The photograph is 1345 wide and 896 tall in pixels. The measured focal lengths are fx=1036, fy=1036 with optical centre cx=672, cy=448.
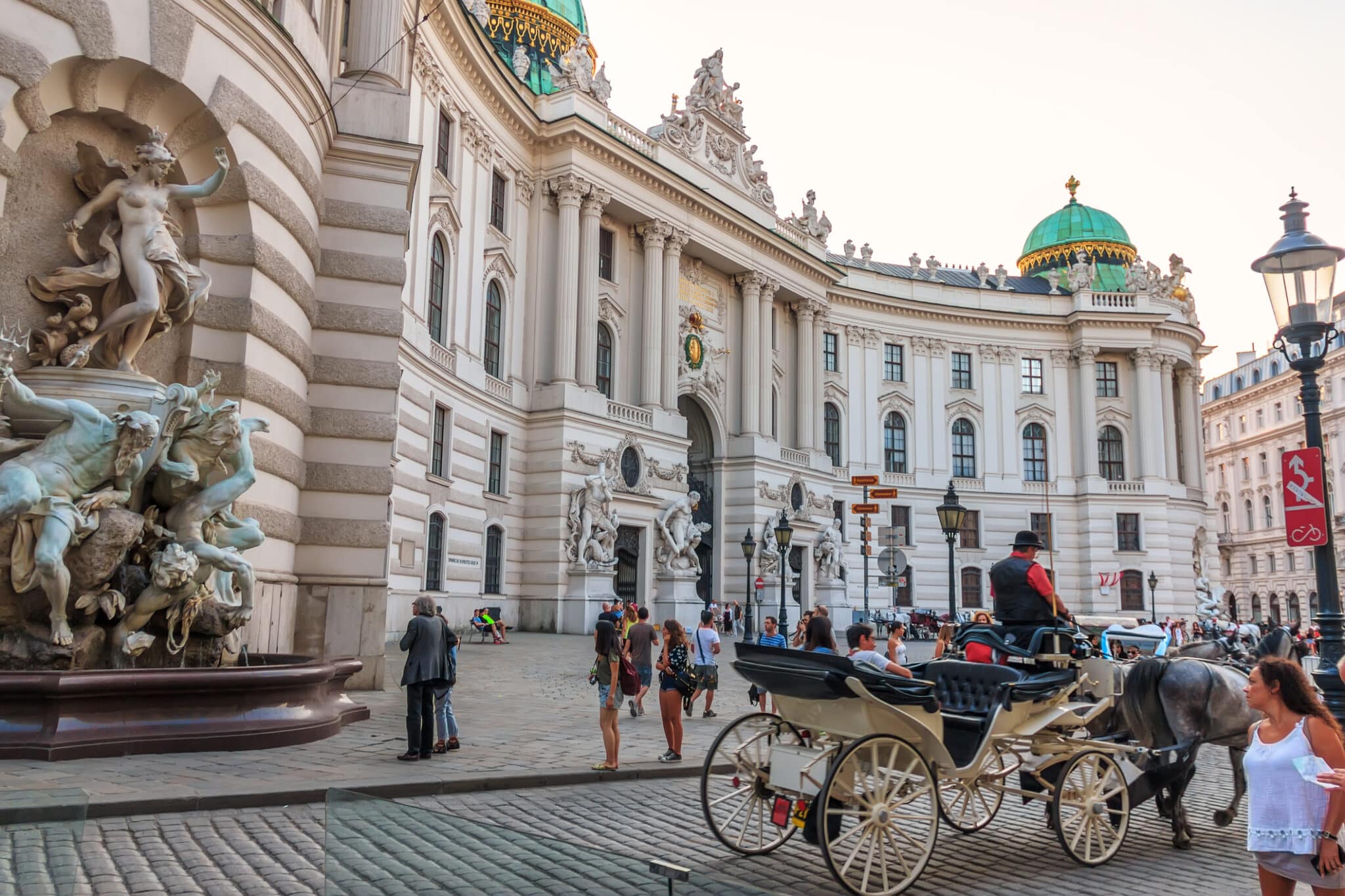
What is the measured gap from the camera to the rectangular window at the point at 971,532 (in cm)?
5372

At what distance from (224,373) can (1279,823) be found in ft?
39.4

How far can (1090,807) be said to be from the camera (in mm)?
7090

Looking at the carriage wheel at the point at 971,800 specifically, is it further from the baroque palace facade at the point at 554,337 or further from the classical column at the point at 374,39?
the classical column at the point at 374,39

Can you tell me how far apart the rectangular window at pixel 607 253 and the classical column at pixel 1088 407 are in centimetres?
2945

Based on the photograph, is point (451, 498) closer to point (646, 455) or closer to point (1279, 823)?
point (646, 455)

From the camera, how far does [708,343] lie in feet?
139

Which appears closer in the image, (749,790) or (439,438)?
(749,790)

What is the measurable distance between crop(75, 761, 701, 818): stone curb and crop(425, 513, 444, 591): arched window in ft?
63.9

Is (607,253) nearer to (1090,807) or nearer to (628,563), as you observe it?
(628,563)

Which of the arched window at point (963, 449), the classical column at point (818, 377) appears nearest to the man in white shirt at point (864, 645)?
the classical column at point (818, 377)

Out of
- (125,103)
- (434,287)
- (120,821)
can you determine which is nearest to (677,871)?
(120,821)

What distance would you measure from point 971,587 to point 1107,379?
1430 cm

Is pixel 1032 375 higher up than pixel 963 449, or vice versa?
pixel 1032 375

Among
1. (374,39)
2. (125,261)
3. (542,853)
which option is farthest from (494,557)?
(542,853)
